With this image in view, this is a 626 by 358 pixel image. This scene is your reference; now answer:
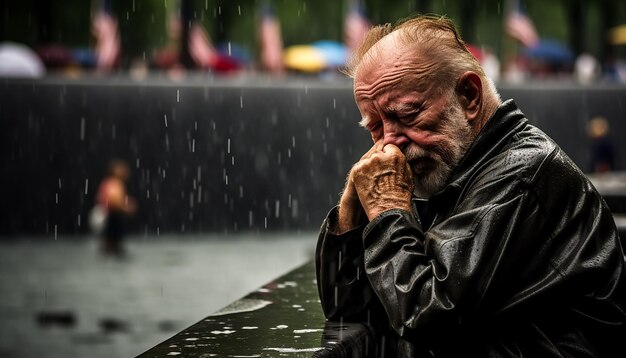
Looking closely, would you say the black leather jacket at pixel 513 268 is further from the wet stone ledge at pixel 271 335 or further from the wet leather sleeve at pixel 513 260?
the wet stone ledge at pixel 271 335

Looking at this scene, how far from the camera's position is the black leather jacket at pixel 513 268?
7.99ft

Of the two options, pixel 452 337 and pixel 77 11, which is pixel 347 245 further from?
pixel 77 11

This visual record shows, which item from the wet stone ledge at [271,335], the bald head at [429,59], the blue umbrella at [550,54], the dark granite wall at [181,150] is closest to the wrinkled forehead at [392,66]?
the bald head at [429,59]

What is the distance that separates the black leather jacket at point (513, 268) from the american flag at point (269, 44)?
19976 mm

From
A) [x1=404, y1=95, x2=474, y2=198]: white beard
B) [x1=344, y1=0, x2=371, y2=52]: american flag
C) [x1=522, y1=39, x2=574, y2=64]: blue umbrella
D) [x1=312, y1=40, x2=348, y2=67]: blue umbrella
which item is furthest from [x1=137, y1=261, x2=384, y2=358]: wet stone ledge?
[x1=522, y1=39, x2=574, y2=64]: blue umbrella

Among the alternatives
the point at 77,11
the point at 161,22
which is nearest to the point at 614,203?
the point at 77,11

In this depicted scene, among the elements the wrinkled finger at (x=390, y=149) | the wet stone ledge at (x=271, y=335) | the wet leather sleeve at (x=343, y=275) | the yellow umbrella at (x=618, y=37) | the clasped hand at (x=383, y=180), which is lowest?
the wet stone ledge at (x=271, y=335)

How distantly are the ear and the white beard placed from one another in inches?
0.9

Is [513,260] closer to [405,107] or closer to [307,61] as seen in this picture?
[405,107]

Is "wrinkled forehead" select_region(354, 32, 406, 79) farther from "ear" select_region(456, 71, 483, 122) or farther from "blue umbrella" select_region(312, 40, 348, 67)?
"blue umbrella" select_region(312, 40, 348, 67)

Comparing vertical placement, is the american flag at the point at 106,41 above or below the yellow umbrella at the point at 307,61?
above

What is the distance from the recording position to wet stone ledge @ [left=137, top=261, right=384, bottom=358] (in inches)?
111

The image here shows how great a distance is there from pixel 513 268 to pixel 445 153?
0.47m

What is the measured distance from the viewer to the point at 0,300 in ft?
39.3
